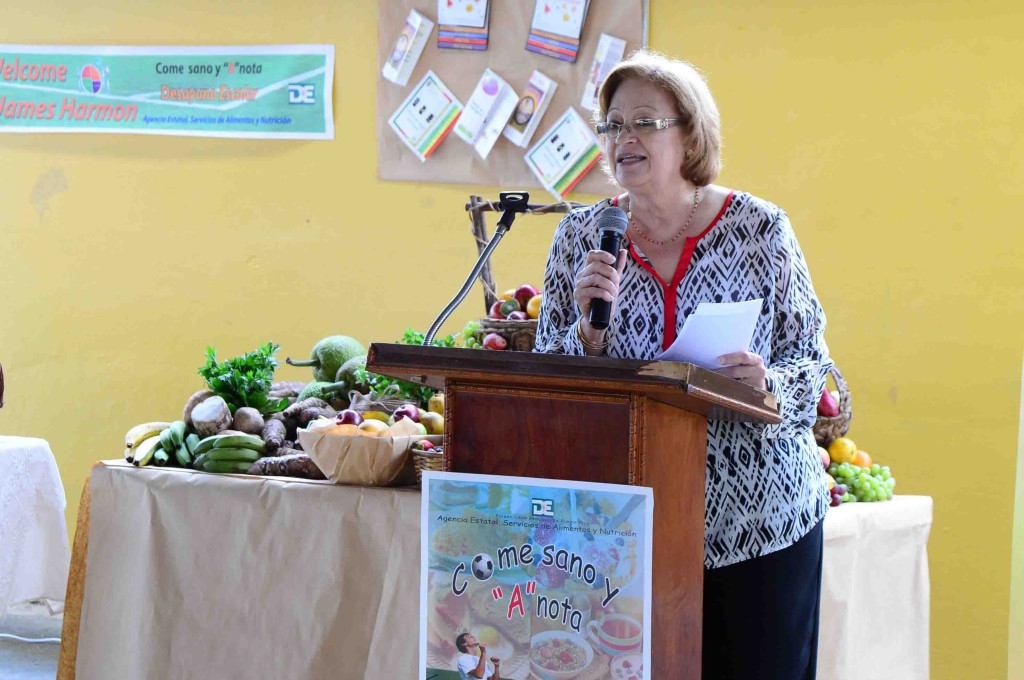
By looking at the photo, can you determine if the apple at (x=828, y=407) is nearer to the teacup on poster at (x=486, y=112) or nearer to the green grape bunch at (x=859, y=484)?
the green grape bunch at (x=859, y=484)

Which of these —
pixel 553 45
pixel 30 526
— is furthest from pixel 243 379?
pixel 553 45

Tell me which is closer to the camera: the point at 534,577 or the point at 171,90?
the point at 534,577

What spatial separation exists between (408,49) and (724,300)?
11.2 feet

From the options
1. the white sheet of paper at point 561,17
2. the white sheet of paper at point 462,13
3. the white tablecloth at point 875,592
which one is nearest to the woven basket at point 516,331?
the white tablecloth at point 875,592

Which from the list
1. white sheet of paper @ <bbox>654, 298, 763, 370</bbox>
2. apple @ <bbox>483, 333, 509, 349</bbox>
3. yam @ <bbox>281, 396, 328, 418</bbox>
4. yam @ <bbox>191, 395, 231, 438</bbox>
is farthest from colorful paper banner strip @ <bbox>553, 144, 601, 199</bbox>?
white sheet of paper @ <bbox>654, 298, 763, 370</bbox>

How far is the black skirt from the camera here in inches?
81.2

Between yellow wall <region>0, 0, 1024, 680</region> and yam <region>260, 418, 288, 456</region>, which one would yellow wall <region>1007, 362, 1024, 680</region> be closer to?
yellow wall <region>0, 0, 1024, 680</region>

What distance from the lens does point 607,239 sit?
1924mm

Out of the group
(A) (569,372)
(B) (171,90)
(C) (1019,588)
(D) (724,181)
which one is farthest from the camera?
(B) (171,90)

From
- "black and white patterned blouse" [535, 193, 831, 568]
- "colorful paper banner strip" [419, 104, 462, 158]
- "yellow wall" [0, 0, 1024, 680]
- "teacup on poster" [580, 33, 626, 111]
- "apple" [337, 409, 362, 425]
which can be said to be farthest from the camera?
"colorful paper banner strip" [419, 104, 462, 158]

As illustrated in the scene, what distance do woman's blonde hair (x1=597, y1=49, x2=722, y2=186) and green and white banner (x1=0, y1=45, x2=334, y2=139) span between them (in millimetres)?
3311

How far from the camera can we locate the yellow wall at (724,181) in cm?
441

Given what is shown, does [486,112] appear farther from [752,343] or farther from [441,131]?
[752,343]

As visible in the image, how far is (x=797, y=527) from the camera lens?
209 cm
